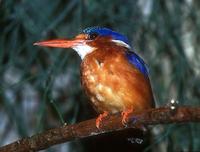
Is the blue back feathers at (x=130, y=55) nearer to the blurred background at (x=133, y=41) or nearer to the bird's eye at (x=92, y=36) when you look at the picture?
the bird's eye at (x=92, y=36)

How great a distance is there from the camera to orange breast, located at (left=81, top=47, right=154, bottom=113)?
2139 mm

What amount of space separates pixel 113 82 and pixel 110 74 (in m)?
0.04

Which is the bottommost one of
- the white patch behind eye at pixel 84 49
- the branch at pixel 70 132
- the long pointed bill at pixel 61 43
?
the branch at pixel 70 132

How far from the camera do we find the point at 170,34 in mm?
3035

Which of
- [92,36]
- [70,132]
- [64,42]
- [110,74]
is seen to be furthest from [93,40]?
[70,132]

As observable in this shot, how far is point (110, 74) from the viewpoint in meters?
2.14

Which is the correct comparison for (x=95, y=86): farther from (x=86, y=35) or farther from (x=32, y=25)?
(x=32, y=25)

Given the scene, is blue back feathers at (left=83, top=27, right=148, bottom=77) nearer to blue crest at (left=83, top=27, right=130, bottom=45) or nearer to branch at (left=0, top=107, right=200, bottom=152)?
blue crest at (left=83, top=27, right=130, bottom=45)

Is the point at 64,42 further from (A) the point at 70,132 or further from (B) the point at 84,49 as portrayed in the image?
(A) the point at 70,132

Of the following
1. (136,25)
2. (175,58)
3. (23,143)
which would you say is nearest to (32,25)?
(136,25)

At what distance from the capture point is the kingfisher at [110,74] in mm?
2141

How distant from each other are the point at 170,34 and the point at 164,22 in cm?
19

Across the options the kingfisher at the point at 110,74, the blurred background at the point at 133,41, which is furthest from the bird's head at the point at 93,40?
the blurred background at the point at 133,41

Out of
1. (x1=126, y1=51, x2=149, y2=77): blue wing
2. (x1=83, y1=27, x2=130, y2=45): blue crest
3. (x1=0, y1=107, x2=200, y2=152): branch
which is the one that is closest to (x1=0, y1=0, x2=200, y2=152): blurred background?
(x1=83, y1=27, x2=130, y2=45): blue crest
